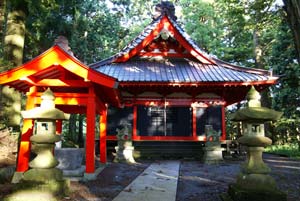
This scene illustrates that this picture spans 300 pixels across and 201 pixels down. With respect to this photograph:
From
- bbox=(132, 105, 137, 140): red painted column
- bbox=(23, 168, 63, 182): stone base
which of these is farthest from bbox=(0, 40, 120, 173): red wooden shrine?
bbox=(132, 105, 137, 140): red painted column

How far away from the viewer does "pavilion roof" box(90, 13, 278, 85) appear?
43.6ft

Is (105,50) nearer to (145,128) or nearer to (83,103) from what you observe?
(145,128)

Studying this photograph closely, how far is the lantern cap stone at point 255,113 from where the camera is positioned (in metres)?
5.23

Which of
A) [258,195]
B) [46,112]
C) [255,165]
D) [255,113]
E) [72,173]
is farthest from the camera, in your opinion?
[72,173]

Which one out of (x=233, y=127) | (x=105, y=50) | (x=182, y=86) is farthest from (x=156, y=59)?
(x=233, y=127)

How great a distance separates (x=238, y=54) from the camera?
2484 centimetres

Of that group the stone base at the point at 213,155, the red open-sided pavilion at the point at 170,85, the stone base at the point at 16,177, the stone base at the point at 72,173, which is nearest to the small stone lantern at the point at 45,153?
the stone base at the point at 16,177

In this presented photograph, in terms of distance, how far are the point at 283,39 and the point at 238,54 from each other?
6306 mm

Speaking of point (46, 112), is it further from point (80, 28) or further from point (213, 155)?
point (80, 28)

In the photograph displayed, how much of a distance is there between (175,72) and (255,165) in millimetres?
9525

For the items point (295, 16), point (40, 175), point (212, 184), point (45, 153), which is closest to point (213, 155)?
point (212, 184)

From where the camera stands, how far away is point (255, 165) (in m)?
5.17

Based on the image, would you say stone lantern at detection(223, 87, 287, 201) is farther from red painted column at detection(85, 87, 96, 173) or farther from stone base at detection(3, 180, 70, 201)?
red painted column at detection(85, 87, 96, 173)

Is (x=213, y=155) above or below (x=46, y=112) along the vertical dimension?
below
